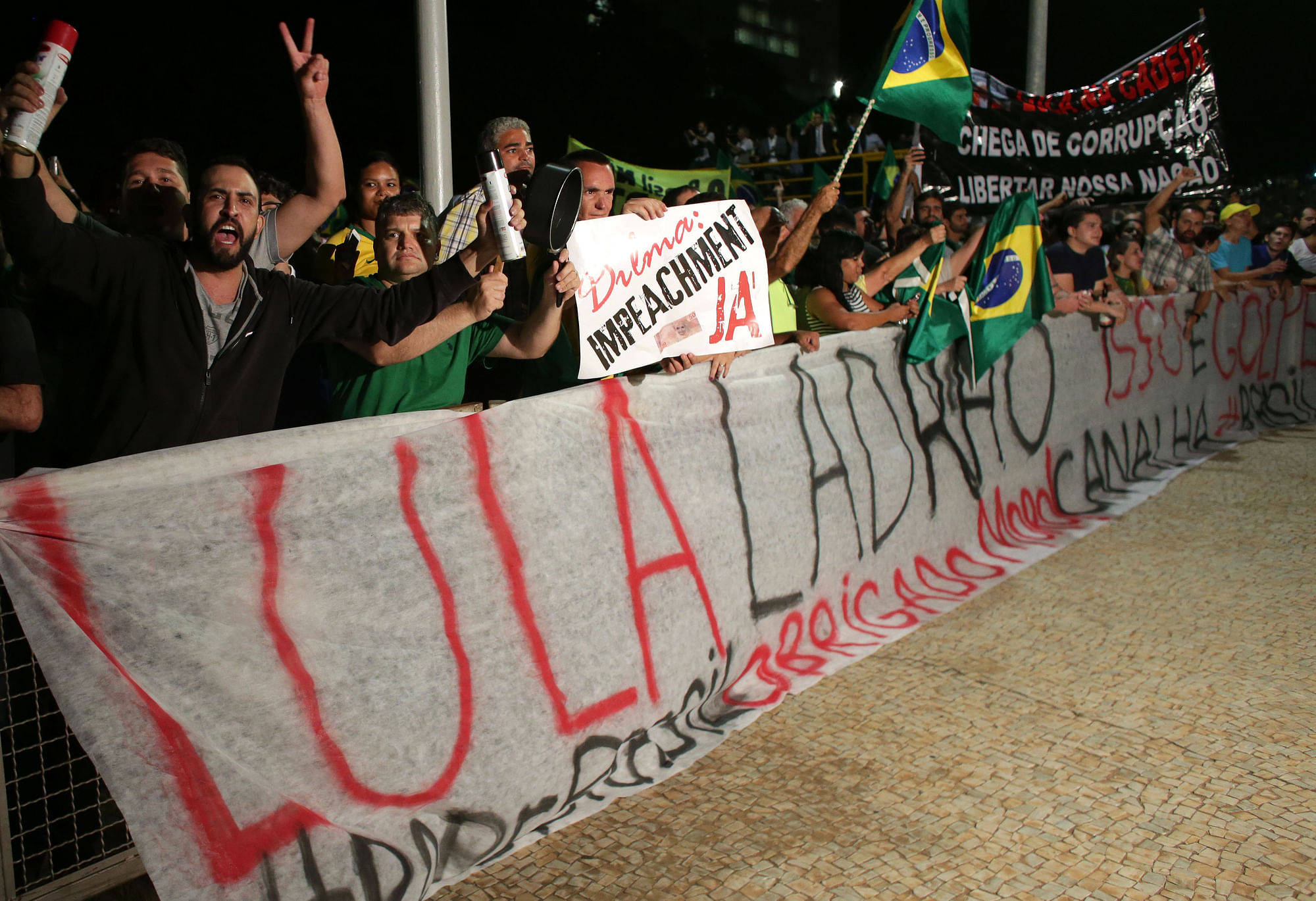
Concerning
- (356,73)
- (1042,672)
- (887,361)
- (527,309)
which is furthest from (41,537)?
(356,73)

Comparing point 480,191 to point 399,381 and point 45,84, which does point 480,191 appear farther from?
point 45,84

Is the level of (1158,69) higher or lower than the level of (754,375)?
higher

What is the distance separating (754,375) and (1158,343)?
16.1ft

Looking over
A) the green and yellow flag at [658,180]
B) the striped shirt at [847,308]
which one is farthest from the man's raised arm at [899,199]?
the striped shirt at [847,308]

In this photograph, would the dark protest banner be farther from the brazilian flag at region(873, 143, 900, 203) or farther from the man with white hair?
the man with white hair

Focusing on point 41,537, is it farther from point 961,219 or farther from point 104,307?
point 961,219

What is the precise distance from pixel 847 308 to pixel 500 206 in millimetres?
2977

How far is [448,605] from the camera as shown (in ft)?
9.01

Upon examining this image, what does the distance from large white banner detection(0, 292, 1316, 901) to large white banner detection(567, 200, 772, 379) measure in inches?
5.2

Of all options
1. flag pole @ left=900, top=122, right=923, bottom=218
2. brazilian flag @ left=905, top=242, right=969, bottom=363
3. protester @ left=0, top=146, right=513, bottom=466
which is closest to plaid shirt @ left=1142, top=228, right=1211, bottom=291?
flag pole @ left=900, top=122, right=923, bottom=218

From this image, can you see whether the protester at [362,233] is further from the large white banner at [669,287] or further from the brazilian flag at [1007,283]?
the brazilian flag at [1007,283]

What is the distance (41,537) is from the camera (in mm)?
2154

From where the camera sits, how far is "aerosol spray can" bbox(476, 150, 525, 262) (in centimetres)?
263

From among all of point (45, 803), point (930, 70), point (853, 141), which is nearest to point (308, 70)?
point (45, 803)
